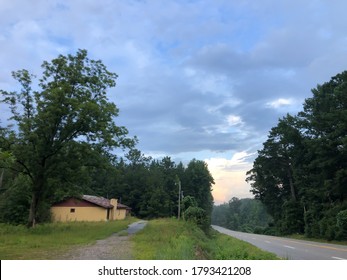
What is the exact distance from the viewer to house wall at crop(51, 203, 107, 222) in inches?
2190

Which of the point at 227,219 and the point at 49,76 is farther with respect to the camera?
the point at 227,219

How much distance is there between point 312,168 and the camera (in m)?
50.0

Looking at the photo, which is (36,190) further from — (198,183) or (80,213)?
(198,183)

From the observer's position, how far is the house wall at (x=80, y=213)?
55625 millimetres

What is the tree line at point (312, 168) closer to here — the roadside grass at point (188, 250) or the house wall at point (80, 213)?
the roadside grass at point (188, 250)

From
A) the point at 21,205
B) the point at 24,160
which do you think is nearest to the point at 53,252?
the point at 24,160

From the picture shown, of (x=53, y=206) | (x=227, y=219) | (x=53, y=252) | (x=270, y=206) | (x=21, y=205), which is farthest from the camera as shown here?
(x=227, y=219)

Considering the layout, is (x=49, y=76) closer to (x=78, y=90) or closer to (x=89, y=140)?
(x=78, y=90)

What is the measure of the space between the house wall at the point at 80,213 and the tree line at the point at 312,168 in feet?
95.1

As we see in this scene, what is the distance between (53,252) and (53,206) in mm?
42355

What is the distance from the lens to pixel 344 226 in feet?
114

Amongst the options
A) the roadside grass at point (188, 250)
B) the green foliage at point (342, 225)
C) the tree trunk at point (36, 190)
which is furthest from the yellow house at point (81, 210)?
the roadside grass at point (188, 250)

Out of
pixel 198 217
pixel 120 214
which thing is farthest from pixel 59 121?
pixel 120 214
